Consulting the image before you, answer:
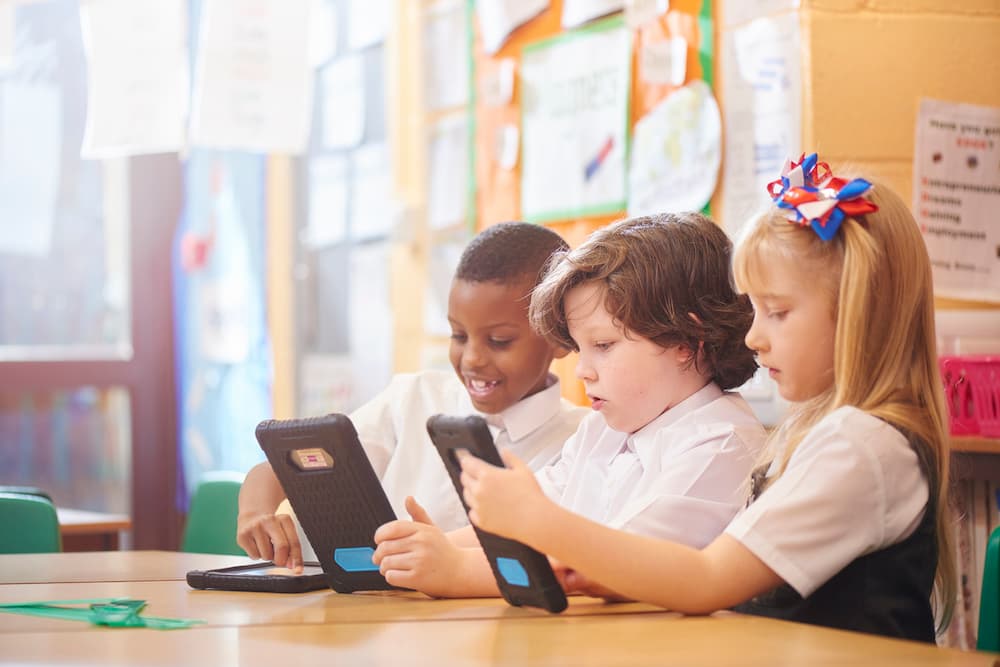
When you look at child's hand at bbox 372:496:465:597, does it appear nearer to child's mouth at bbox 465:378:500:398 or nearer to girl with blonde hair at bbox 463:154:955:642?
girl with blonde hair at bbox 463:154:955:642

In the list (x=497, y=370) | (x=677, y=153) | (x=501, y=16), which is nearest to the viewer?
(x=497, y=370)

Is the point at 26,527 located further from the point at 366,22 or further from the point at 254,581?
the point at 366,22

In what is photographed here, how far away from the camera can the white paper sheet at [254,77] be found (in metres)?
3.62

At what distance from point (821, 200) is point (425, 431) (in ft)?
3.38

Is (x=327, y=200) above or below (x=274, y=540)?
above

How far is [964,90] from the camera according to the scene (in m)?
2.21

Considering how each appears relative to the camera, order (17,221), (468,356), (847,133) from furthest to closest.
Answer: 1. (17,221)
2. (847,133)
3. (468,356)

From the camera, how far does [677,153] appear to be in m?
2.46

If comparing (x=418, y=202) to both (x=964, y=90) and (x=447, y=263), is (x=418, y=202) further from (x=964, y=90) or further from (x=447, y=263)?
(x=964, y=90)

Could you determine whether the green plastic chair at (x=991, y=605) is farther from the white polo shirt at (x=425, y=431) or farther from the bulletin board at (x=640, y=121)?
the bulletin board at (x=640, y=121)

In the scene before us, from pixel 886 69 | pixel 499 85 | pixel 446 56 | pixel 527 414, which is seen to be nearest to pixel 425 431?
pixel 527 414

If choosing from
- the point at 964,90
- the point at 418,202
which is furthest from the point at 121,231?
the point at 964,90

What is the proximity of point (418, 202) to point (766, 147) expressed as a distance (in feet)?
4.67

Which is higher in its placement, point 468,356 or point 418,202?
point 418,202
